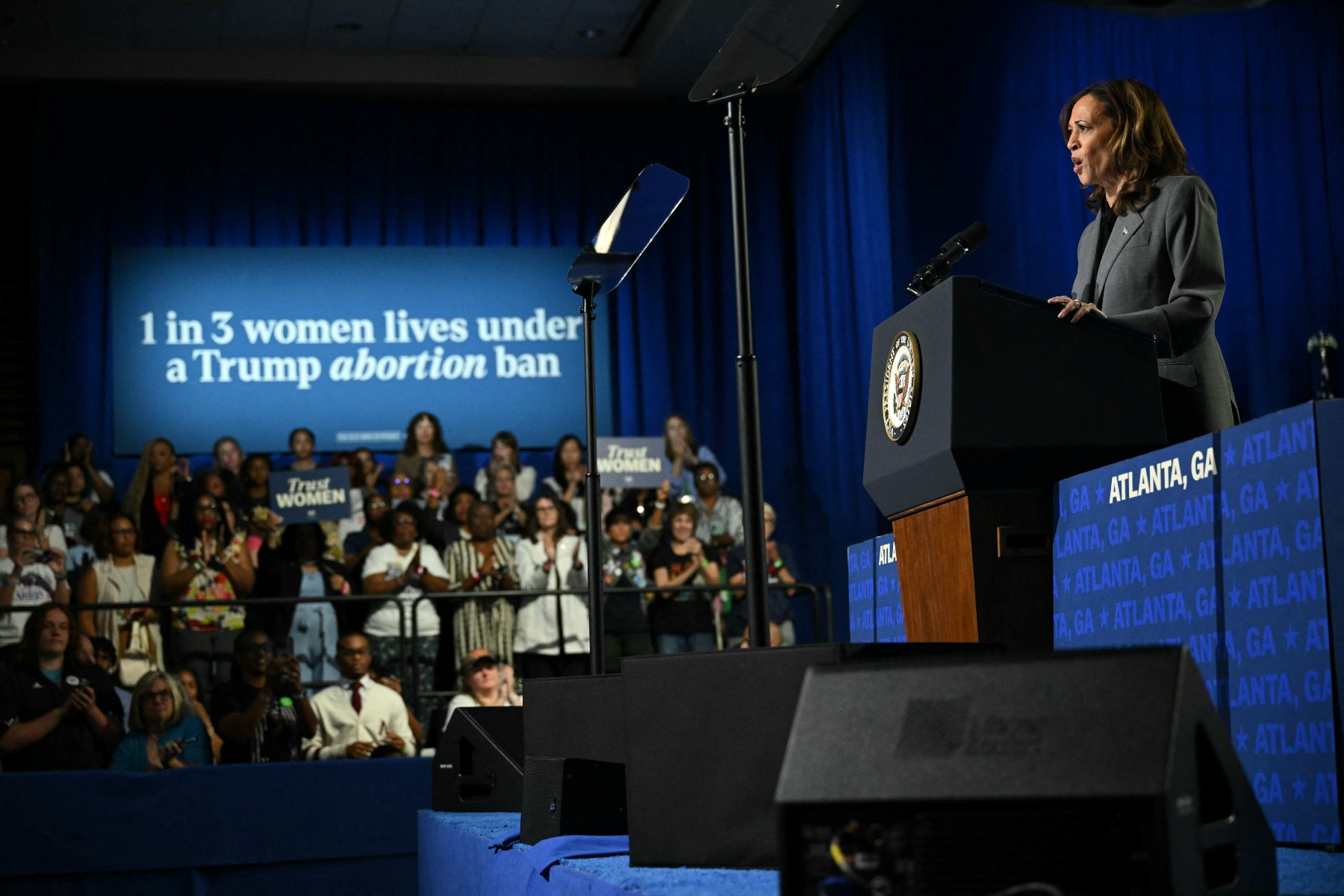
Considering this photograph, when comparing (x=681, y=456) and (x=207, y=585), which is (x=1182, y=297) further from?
(x=681, y=456)

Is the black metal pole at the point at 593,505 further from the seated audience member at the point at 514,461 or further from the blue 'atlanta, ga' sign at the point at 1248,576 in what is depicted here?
the seated audience member at the point at 514,461

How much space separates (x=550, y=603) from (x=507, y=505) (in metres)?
1.00

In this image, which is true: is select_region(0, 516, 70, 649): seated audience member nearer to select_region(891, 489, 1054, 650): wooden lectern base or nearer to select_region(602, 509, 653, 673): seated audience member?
select_region(602, 509, 653, 673): seated audience member

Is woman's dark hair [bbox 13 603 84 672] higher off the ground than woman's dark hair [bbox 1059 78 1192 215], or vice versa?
woman's dark hair [bbox 1059 78 1192 215]

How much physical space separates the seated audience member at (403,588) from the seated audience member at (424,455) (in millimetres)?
600

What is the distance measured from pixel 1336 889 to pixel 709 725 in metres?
0.60

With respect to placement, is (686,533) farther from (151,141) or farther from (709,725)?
(709,725)

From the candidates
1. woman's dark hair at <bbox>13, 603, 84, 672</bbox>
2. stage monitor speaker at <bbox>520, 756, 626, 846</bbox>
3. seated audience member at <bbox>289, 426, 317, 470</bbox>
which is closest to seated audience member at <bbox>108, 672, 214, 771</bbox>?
woman's dark hair at <bbox>13, 603, 84, 672</bbox>

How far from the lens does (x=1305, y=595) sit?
1.46 m

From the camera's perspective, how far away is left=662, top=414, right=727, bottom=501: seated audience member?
25.4ft

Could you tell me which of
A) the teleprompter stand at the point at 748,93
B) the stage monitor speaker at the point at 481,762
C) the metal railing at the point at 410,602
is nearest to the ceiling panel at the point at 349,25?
Result: the metal railing at the point at 410,602

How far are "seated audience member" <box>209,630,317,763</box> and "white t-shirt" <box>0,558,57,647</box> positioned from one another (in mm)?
1104

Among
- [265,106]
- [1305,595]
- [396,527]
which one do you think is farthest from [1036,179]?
[1305,595]

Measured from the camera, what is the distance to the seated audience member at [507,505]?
729cm
